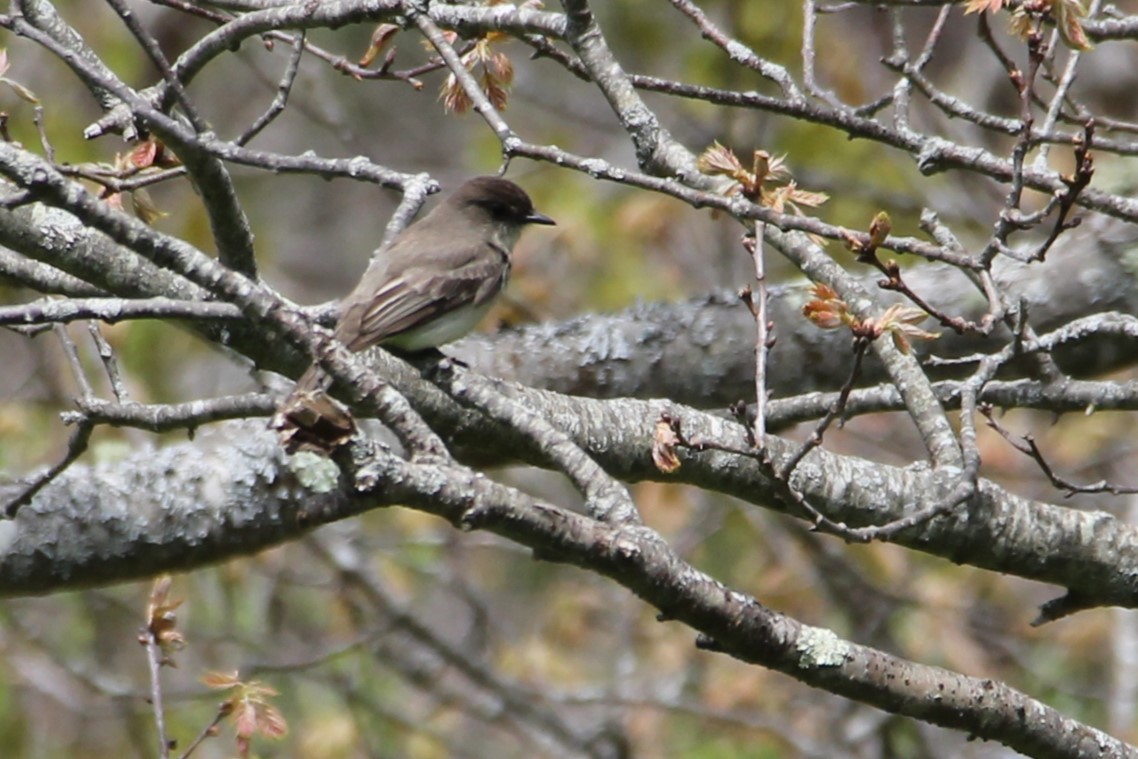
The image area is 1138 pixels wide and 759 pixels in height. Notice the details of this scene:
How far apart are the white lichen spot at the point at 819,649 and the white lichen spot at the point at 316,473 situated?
41.9 inches

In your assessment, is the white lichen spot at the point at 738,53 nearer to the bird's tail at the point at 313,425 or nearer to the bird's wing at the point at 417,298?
the bird's wing at the point at 417,298

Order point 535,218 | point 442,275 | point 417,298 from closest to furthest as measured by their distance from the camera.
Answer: point 417,298 → point 442,275 → point 535,218

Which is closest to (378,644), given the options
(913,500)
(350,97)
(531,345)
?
(531,345)

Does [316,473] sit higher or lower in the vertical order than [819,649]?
higher

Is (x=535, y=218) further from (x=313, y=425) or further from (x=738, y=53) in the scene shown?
(x=313, y=425)

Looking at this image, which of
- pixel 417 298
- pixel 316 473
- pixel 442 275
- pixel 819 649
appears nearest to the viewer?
pixel 819 649

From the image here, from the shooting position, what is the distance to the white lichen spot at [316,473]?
3027 mm

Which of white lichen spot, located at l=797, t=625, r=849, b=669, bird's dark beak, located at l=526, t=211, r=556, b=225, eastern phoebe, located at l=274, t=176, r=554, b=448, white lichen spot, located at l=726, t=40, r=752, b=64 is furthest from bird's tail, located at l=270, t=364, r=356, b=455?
bird's dark beak, located at l=526, t=211, r=556, b=225

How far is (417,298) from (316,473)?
1756 mm

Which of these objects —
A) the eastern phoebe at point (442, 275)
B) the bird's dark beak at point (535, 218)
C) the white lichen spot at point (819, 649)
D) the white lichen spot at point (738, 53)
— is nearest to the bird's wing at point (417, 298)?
the eastern phoebe at point (442, 275)

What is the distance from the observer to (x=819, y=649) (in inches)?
97.0

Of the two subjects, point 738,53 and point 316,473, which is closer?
point 316,473

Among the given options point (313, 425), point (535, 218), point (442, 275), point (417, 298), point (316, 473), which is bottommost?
point (313, 425)

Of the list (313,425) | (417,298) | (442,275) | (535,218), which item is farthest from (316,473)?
(535,218)
